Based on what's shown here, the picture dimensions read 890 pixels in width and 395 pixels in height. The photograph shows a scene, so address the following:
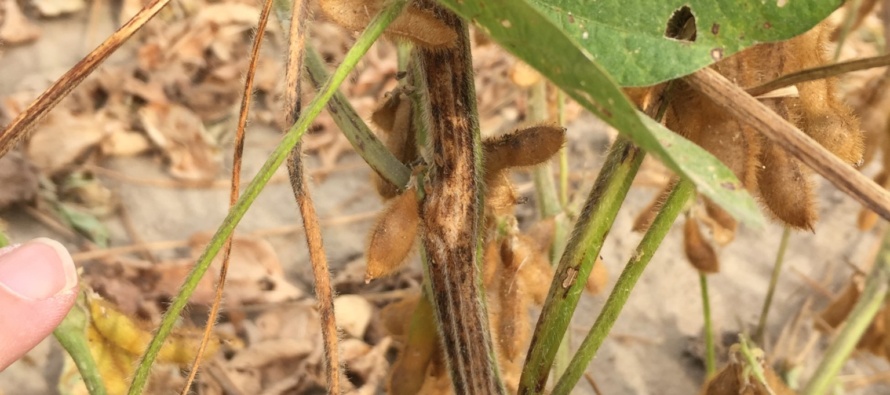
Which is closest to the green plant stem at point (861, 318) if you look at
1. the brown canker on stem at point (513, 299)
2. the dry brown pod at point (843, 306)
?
the dry brown pod at point (843, 306)

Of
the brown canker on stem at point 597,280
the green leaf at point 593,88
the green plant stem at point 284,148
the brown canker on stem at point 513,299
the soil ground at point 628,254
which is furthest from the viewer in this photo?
the soil ground at point 628,254

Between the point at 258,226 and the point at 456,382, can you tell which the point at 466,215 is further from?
the point at 258,226

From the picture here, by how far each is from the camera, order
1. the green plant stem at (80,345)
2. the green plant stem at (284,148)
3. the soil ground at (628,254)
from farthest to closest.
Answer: the soil ground at (628,254), the green plant stem at (80,345), the green plant stem at (284,148)

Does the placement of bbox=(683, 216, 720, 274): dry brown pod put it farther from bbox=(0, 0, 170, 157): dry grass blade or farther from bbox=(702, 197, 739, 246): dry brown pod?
bbox=(0, 0, 170, 157): dry grass blade

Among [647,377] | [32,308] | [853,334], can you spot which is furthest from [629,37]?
[647,377]

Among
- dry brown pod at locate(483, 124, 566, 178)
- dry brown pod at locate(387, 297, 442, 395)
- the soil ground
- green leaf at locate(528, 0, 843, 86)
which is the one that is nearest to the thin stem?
green leaf at locate(528, 0, 843, 86)

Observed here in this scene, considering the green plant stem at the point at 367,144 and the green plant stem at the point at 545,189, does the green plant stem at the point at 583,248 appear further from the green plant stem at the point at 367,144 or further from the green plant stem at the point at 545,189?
the green plant stem at the point at 545,189
